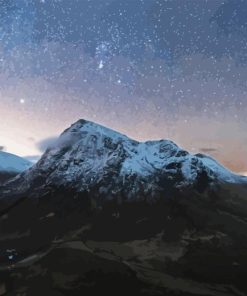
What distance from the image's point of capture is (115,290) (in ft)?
466

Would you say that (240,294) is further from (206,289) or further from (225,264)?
(225,264)

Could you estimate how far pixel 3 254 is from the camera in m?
196

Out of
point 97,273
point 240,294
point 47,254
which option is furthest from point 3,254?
point 240,294

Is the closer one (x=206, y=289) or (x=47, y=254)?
(x=206, y=289)

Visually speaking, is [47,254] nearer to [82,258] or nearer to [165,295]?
[82,258]

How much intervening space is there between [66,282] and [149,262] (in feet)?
171

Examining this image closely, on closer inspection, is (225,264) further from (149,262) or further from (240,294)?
(240,294)

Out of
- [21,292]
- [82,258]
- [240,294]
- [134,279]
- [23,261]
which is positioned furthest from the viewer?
[82,258]

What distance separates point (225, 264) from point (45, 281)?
77.0m

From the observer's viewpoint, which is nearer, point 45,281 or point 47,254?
point 45,281

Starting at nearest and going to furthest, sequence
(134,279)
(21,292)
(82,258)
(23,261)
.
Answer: (21,292) < (134,279) < (23,261) < (82,258)

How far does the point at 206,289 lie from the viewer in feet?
477

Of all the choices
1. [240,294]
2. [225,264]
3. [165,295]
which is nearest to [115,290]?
[165,295]

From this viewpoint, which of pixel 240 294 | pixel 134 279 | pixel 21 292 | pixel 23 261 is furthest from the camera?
pixel 23 261
